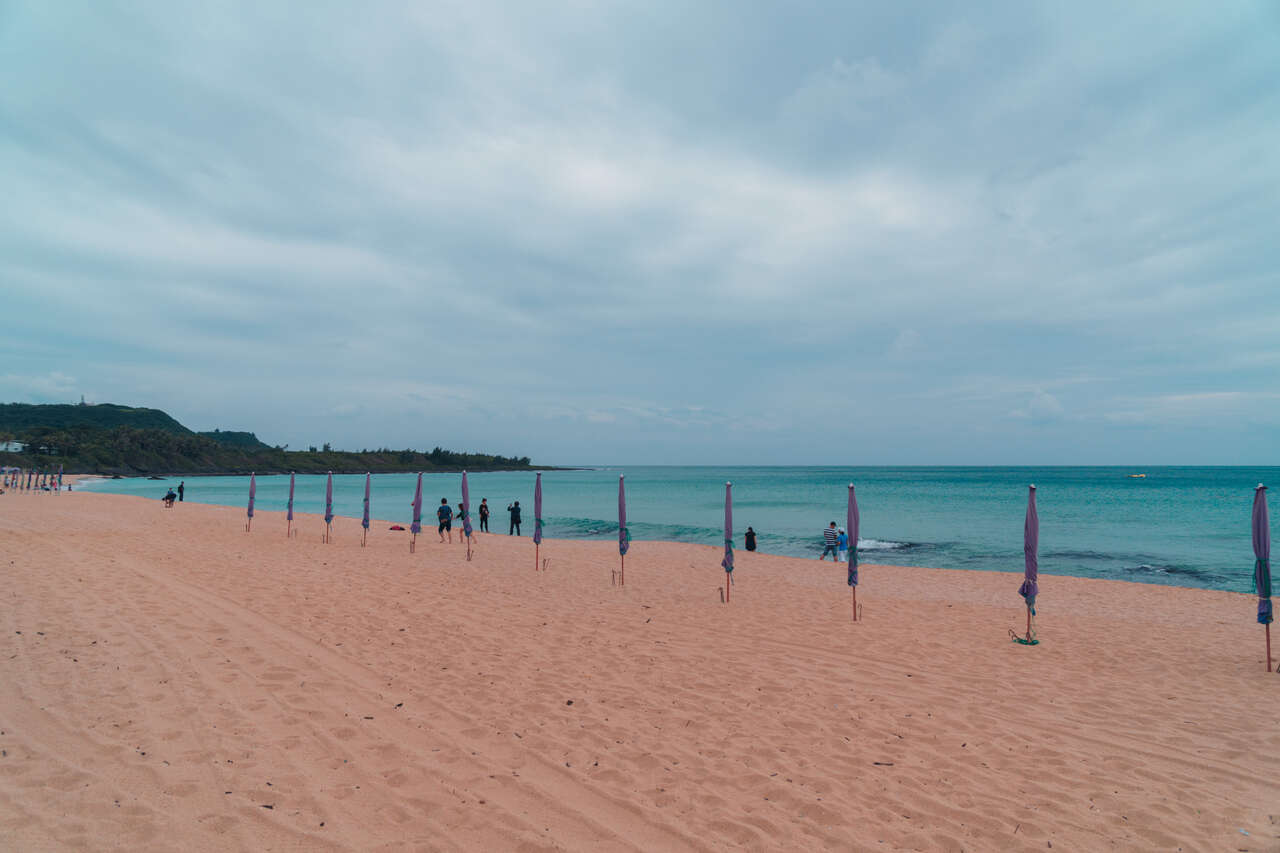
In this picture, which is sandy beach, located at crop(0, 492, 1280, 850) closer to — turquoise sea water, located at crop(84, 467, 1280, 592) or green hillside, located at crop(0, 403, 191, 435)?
turquoise sea water, located at crop(84, 467, 1280, 592)

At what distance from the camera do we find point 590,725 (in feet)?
19.9

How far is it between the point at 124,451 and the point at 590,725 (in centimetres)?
14815

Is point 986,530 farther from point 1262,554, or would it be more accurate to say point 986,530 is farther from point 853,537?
point 1262,554

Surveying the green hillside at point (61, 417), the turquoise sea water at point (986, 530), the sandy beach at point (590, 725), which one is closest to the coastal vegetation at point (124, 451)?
the green hillside at point (61, 417)

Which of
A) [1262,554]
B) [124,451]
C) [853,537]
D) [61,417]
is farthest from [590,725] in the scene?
[61,417]

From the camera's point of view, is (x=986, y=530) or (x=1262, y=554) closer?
A: (x=1262, y=554)

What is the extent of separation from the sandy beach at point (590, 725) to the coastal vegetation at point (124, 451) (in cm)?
8700

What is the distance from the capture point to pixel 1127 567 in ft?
80.7

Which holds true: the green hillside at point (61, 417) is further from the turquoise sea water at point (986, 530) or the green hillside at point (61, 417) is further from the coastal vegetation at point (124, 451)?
the turquoise sea water at point (986, 530)

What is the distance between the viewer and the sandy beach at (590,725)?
4301 mm

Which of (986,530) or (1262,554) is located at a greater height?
(1262,554)

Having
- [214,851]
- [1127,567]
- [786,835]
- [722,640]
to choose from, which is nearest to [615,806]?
[786,835]

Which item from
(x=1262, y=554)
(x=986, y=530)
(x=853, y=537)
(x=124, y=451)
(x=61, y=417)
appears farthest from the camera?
(x=61, y=417)

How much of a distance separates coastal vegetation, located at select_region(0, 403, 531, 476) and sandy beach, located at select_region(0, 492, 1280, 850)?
86998 millimetres
